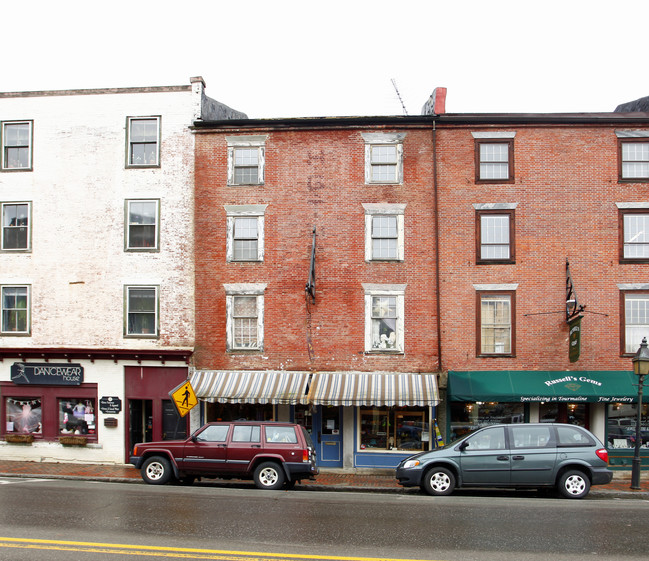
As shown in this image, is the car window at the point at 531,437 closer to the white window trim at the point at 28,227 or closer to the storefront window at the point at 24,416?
the storefront window at the point at 24,416

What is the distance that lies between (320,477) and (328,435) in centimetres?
181

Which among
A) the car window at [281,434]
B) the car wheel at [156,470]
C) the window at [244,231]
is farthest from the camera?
the window at [244,231]

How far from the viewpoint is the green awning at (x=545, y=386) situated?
1847cm

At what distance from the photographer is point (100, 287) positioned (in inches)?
828

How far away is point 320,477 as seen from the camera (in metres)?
18.4

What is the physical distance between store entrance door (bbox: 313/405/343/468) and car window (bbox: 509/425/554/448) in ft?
21.6

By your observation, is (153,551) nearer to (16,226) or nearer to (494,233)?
(494,233)

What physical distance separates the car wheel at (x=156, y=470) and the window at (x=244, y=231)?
277 inches

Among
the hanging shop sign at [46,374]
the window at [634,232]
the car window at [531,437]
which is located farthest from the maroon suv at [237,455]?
the window at [634,232]

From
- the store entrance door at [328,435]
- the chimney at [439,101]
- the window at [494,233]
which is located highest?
the chimney at [439,101]

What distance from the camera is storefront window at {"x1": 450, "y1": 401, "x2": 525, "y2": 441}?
19484mm

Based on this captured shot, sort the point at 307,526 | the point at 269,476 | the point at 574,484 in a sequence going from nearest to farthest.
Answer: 1. the point at 307,526
2. the point at 574,484
3. the point at 269,476

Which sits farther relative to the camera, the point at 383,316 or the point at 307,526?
the point at 383,316

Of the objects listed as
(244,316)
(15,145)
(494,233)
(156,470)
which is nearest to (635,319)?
(494,233)
